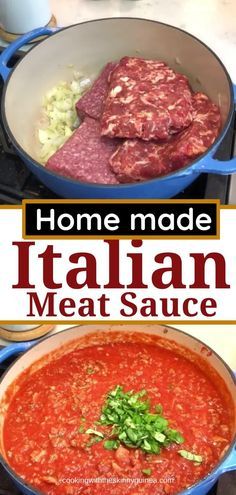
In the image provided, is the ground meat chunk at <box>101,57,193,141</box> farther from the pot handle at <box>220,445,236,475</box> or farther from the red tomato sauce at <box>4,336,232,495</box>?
the pot handle at <box>220,445,236,475</box>

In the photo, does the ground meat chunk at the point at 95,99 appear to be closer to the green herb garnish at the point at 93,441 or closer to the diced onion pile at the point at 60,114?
the diced onion pile at the point at 60,114

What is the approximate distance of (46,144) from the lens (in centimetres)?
123

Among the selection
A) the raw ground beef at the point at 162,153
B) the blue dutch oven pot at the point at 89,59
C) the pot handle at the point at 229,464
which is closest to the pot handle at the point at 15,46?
the blue dutch oven pot at the point at 89,59

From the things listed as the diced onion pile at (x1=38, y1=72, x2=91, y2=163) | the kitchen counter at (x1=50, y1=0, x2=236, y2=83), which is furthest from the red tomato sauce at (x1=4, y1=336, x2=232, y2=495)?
the kitchen counter at (x1=50, y1=0, x2=236, y2=83)

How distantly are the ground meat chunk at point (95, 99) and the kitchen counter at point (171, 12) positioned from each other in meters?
0.25

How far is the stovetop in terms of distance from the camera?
1.13 metres

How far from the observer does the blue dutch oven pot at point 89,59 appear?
1183mm

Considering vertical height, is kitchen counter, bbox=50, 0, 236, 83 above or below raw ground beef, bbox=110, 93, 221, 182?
above

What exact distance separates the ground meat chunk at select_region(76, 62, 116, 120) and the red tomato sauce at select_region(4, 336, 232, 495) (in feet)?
1.37

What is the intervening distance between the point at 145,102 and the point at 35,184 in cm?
23

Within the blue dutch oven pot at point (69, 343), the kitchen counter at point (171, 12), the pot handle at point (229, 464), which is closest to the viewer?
the pot handle at point (229, 464)

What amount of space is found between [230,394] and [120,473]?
0.58 feet

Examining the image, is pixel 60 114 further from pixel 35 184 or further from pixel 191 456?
pixel 191 456

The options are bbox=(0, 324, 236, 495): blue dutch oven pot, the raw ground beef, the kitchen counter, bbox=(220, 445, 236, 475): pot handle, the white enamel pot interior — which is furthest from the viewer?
the kitchen counter
